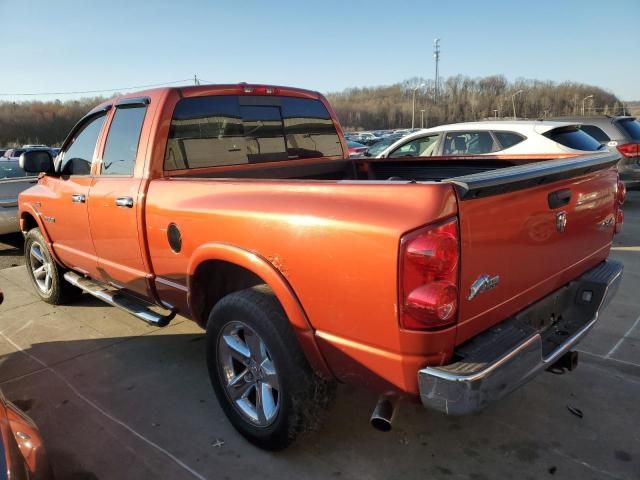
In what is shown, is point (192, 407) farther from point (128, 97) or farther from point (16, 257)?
point (16, 257)

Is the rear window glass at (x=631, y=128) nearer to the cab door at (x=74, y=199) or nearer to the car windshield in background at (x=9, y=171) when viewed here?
the cab door at (x=74, y=199)

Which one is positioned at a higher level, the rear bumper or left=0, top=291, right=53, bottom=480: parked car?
the rear bumper

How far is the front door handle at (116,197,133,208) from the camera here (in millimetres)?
3375

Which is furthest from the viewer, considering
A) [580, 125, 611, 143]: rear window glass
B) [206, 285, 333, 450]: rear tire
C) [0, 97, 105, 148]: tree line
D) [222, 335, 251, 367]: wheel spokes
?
[0, 97, 105, 148]: tree line

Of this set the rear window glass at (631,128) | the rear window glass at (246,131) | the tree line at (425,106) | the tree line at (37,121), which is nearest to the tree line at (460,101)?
the tree line at (425,106)

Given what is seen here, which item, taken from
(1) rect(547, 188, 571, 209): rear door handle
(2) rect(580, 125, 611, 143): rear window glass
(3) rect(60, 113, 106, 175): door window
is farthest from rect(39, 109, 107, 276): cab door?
(2) rect(580, 125, 611, 143): rear window glass

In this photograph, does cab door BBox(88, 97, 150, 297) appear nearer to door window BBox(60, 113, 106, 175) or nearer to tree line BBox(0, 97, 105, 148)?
door window BBox(60, 113, 106, 175)

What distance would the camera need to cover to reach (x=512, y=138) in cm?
768

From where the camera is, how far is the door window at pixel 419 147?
8.63 metres

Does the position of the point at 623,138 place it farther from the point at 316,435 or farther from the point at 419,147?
the point at 316,435

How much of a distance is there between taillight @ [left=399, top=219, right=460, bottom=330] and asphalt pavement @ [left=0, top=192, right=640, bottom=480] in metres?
1.09

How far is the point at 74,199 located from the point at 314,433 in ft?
8.88

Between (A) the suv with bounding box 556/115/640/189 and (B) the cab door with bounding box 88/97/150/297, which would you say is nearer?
(B) the cab door with bounding box 88/97/150/297

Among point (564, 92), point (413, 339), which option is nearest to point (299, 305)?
point (413, 339)
